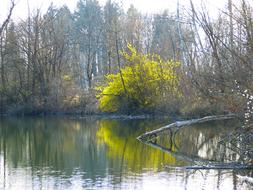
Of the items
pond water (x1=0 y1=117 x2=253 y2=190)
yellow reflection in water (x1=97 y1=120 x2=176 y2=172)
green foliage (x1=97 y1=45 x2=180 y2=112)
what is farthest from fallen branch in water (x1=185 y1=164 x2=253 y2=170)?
green foliage (x1=97 y1=45 x2=180 y2=112)

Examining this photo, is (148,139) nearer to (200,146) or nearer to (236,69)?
(200,146)

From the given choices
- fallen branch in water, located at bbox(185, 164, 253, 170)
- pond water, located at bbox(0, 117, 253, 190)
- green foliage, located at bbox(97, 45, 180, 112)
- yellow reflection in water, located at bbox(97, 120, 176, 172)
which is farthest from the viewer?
green foliage, located at bbox(97, 45, 180, 112)

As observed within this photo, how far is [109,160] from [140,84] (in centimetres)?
2214

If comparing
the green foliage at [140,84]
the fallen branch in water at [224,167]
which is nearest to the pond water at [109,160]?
the fallen branch in water at [224,167]

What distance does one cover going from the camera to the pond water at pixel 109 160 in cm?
1470

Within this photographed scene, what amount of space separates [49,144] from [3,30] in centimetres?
2757

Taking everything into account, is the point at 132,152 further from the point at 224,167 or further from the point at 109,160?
the point at 224,167

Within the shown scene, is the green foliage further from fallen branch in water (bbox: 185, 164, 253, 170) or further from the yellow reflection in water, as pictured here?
fallen branch in water (bbox: 185, 164, 253, 170)

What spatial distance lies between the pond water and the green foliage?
9071 mm

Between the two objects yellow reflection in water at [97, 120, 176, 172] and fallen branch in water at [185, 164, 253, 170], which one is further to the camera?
yellow reflection in water at [97, 120, 176, 172]

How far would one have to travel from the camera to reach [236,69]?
18.1 meters

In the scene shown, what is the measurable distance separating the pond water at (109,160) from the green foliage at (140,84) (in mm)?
9071

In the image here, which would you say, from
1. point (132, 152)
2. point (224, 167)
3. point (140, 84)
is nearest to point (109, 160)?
point (132, 152)

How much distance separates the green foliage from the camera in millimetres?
39688
